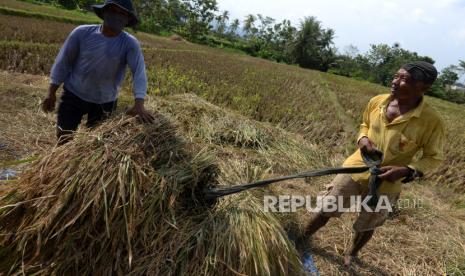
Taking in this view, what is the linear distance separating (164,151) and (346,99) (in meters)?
11.6

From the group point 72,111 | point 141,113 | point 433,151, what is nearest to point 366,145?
point 433,151

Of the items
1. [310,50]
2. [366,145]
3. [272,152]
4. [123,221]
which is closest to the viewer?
[123,221]

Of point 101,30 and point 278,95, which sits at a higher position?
point 101,30

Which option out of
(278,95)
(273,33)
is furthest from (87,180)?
(273,33)

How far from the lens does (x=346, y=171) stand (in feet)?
7.95

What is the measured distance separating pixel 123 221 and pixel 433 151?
2025 mm

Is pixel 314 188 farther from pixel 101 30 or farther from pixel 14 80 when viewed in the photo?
pixel 14 80

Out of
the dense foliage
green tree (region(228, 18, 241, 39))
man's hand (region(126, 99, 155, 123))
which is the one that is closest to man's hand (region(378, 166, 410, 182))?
man's hand (region(126, 99, 155, 123))

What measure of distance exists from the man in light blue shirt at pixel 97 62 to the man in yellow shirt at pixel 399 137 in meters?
1.69

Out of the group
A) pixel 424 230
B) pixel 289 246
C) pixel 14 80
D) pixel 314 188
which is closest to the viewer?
pixel 289 246

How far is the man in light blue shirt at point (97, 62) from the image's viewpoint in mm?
2576

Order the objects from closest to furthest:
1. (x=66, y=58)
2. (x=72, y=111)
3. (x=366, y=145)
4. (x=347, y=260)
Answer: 1. (x=366, y=145)
2. (x=66, y=58)
3. (x=72, y=111)
4. (x=347, y=260)

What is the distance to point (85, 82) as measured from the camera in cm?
272
